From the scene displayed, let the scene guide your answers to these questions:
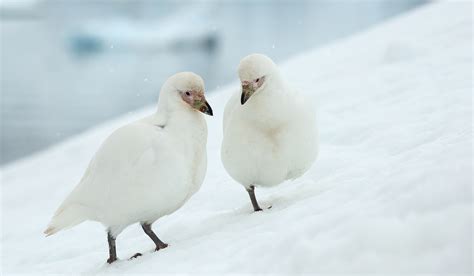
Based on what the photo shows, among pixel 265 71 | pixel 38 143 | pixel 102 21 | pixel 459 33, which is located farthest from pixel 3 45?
pixel 265 71

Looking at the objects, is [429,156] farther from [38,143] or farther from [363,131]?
[38,143]

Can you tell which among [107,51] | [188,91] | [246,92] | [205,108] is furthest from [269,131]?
[107,51]

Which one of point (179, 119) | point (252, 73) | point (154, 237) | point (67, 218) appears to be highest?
point (252, 73)

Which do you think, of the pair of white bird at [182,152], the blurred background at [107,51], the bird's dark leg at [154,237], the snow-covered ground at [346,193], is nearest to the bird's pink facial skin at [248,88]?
the pair of white bird at [182,152]

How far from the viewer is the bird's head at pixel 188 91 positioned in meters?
3.52

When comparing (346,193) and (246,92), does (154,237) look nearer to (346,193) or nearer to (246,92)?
(246,92)

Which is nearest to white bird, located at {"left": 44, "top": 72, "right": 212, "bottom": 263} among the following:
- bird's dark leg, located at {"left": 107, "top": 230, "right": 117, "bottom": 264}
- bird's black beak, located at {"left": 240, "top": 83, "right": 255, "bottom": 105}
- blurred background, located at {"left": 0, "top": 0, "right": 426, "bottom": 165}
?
bird's dark leg, located at {"left": 107, "top": 230, "right": 117, "bottom": 264}

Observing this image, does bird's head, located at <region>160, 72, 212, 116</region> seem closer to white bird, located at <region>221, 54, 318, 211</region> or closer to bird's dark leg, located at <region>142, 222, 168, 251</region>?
white bird, located at <region>221, 54, 318, 211</region>

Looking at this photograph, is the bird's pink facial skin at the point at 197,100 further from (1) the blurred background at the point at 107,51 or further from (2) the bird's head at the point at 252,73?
(1) the blurred background at the point at 107,51

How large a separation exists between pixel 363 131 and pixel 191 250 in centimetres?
259

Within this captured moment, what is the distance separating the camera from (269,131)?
367cm

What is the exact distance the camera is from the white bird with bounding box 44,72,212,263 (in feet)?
11.0

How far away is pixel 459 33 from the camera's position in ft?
25.0

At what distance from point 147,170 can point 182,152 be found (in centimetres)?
22
